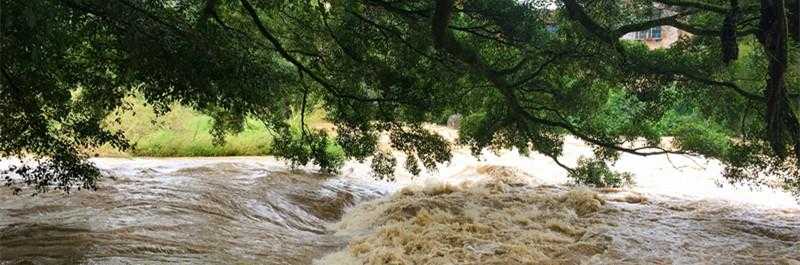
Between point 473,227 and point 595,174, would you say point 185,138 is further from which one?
point 473,227

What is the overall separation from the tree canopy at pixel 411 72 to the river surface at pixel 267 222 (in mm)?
486

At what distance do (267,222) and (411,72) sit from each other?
7.82 ft

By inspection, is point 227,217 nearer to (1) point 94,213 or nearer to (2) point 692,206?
(1) point 94,213

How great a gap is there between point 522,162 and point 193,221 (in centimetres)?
852

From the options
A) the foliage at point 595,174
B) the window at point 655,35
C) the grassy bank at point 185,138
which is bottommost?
the foliage at point 595,174

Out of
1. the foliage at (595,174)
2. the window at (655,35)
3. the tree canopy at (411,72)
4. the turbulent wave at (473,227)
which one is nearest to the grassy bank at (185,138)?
the tree canopy at (411,72)

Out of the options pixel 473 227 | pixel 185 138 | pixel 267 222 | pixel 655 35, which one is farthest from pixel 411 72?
pixel 655 35

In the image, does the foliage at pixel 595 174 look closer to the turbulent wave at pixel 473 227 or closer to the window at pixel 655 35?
the turbulent wave at pixel 473 227

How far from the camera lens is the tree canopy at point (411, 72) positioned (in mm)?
4602

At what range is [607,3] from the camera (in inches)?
245

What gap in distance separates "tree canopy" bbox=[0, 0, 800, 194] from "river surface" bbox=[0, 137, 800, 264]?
49 cm

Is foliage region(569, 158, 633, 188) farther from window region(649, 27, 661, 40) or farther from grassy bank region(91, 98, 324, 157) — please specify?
window region(649, 27, 661, 40)

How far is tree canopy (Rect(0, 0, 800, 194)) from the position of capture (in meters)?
4.60

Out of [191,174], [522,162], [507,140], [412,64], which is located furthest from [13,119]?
[522,162]
